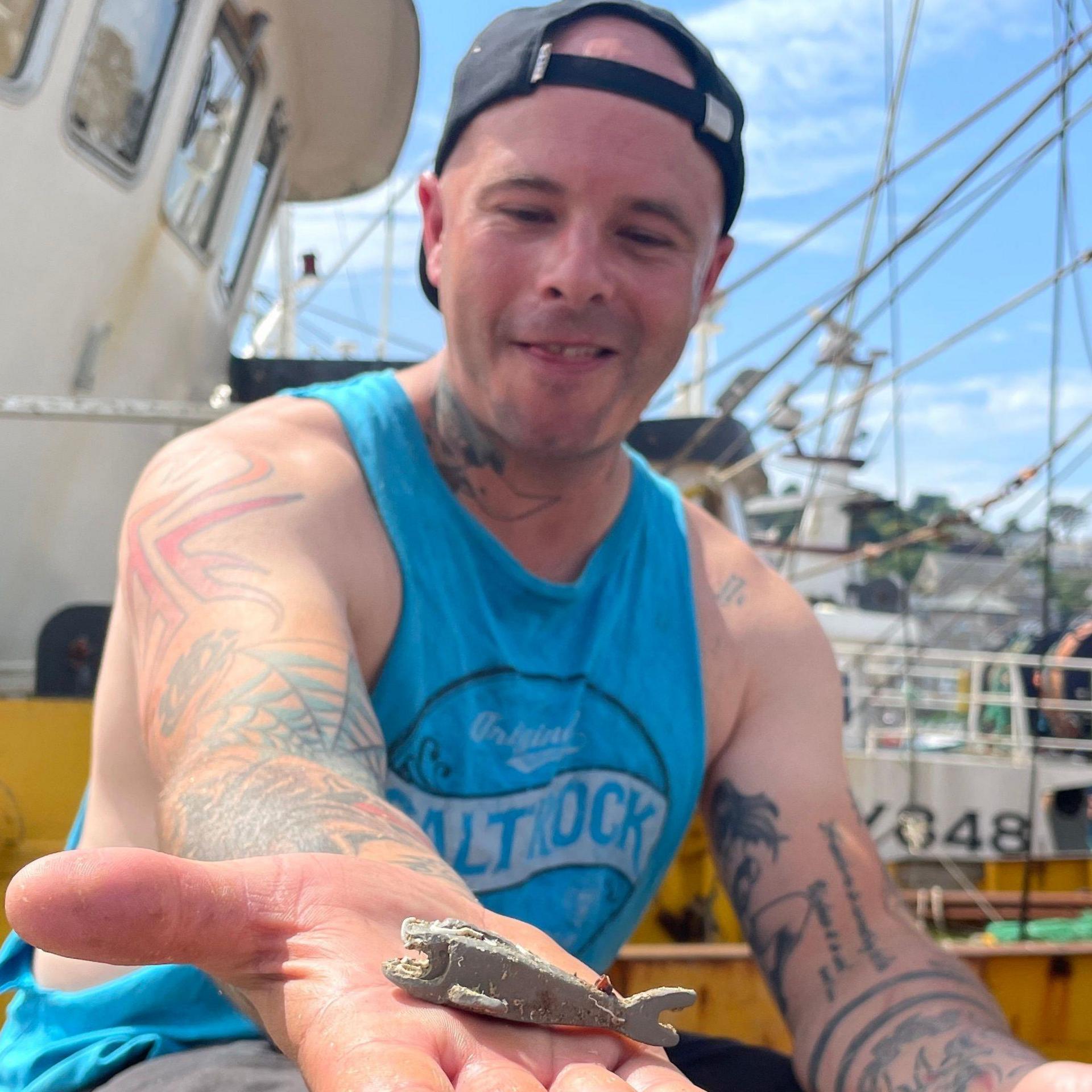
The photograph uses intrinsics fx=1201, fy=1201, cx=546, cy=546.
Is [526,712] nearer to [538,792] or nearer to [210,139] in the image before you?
[538,792]

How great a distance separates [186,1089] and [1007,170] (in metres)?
4.40

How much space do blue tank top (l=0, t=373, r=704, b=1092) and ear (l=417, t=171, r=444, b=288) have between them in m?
0.21

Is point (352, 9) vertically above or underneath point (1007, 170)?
above

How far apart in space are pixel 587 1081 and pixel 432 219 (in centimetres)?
154

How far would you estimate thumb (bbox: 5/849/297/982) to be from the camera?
0.83 m

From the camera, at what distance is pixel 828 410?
573cm

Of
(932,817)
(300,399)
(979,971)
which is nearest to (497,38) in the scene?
(300,399)

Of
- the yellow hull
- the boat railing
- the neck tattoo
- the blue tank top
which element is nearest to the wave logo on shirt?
the blue tank top

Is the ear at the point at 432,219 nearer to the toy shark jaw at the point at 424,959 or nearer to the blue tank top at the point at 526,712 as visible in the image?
the blue tank top at the point at 526,712

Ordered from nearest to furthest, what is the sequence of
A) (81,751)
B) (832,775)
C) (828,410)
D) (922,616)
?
(832,775) < (81,751) < (828,410) < (922,616)

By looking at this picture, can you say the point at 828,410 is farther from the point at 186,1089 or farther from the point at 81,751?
the point at 186,1089

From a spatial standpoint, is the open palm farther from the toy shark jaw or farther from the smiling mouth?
the smiling mouth

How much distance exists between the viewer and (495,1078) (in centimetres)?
87

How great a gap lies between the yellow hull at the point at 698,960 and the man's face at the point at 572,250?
1722 millimetres
